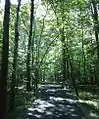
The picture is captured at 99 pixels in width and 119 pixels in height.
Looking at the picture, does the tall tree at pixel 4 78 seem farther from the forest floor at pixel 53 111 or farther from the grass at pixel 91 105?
the grass at pixel 91 105

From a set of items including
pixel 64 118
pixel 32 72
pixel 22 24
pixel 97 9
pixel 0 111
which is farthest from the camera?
pixel 22 24

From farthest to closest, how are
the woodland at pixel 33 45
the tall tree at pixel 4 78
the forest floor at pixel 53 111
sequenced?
the woodland at pixel 33 45 → the forest floor at pixel 53 111 → the tall tree at pixel 4 78

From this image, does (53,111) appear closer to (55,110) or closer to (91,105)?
(55,110)

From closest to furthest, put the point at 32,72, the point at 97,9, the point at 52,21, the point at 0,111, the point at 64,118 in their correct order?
the point at 0,111, the point at 64,118, the point at 97,9, the point at 32,72, the point at 52,21

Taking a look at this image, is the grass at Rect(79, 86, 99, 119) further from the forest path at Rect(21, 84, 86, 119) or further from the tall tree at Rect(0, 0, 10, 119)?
the tall tree at Rect(0, 0, 10, 119)

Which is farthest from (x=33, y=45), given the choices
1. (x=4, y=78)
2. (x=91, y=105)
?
(x=4, y=78)

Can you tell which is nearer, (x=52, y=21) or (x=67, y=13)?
(x=67, y=13)

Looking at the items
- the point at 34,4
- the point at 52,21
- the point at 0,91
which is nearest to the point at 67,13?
the point at 52,21

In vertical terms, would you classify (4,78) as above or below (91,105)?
above

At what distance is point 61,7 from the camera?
2847cm

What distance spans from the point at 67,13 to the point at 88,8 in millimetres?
4466

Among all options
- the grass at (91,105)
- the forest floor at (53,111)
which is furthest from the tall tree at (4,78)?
the grass at (91,105)

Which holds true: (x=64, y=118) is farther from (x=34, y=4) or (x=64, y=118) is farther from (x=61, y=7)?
(x=34, y=4)

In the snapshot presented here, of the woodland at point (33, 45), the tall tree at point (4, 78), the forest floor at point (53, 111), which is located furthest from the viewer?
the woodland at point (33, 45)
